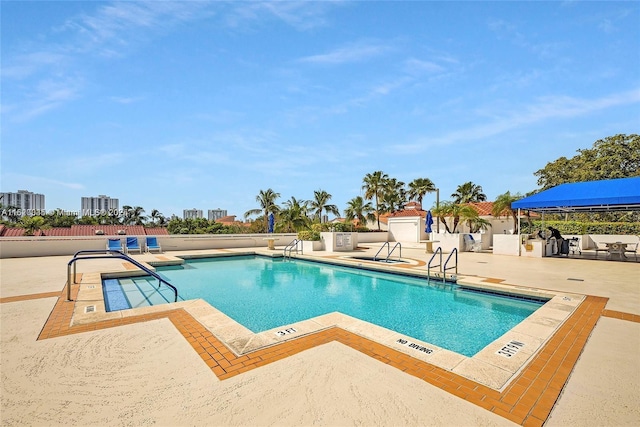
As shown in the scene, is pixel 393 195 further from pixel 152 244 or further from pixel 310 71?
pixel 152 244

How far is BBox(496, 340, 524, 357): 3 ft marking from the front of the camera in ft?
12.0

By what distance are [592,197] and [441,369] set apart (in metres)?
13.5

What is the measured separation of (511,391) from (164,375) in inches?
127

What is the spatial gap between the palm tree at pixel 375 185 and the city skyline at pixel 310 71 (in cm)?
1603

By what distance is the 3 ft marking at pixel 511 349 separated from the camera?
366 centimetres

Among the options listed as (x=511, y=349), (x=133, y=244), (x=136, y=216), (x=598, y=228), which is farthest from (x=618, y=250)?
(x=136, y=216)

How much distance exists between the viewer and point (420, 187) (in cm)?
4122

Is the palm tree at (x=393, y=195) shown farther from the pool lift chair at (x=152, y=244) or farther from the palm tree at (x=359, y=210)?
the pool lift chair at (x=152, y=244)

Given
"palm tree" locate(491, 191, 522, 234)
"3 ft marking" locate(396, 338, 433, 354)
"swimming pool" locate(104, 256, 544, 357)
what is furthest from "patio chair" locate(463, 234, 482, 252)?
"3 ft marking" locate(396, 338, 433, 354)

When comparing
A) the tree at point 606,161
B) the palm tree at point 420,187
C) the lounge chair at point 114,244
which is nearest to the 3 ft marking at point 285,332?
the lounge chair at point 114,244

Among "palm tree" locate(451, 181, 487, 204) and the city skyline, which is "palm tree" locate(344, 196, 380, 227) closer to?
the city skyline

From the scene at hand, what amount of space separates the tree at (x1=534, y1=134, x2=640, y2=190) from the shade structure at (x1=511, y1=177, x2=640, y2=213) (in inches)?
838

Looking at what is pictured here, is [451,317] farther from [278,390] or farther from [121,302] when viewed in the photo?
[121,302]

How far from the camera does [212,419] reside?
2391 millimetres
